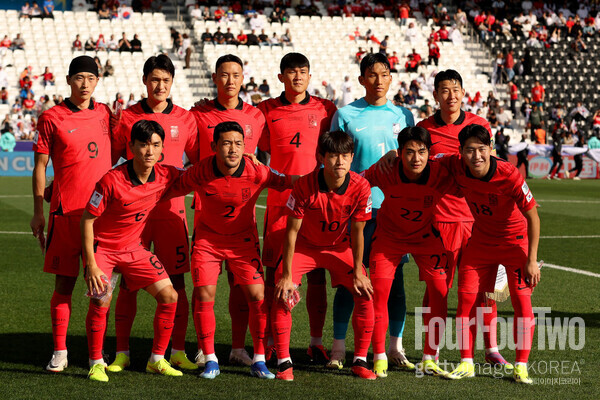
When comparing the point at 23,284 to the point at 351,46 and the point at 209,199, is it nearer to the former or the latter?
the point at 209,199

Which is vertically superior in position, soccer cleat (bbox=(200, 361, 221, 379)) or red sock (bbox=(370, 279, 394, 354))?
red sock (bbox=(370, 279, 394, 354))

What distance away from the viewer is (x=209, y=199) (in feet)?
19.1

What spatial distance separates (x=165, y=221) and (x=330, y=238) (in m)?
1.28

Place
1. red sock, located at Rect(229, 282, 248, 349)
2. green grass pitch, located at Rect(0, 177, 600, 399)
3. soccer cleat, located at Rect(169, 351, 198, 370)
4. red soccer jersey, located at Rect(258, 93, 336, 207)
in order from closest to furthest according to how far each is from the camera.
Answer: green grass pitch, located at Rect(0, 177, 600, 399)
soccer cleat, located at Rect(169, 351, 198, 370)
red sock, located at Rect(229, 282, 248, 349)
red soccer jersey, located at Rect(258, 93, 336, 207)

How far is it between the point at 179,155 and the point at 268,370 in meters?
1.81

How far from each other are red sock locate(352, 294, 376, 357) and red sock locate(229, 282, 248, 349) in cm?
93

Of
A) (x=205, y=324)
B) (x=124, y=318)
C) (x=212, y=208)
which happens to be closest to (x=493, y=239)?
(x=212, y=208)

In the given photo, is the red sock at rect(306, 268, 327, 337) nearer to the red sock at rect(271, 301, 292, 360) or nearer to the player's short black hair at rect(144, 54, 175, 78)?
the red sock at rect(271, 301, 292, 360)

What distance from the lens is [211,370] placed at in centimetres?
566

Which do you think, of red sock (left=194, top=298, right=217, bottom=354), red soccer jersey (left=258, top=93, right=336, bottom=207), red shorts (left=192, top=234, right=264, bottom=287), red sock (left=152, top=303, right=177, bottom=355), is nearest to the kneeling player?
red soccer jersey (left=258, top=93, right=336, bottom=207)

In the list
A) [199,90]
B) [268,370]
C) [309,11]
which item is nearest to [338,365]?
[268,370]

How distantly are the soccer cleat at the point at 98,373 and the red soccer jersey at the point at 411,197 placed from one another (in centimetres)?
222

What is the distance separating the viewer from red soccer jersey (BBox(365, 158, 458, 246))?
584 centimetres

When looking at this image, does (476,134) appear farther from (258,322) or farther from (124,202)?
(124,202)
